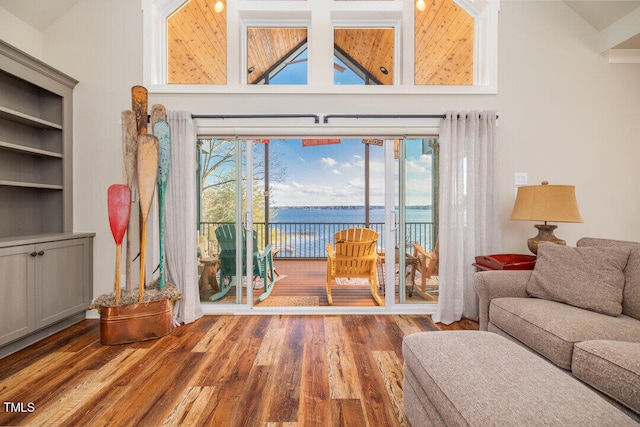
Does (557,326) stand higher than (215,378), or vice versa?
(557,326)

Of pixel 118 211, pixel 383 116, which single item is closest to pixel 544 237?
pixel 383 116

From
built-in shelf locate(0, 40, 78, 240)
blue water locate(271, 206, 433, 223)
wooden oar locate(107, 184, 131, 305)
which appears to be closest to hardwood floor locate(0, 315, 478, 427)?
wooden oar locate(107, 184, 131, 305)

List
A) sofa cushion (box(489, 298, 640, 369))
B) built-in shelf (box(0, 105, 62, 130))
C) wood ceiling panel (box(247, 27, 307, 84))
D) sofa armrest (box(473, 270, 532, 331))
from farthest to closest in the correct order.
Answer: wood ceiling panel (box(247, 27, 307, 84)) → built-in shelf (box(0, 105, 62, 130)) → sofa armrest (box(473, 270, 532, 331)) → sofa cushion (box(489, 298, 640, 369))

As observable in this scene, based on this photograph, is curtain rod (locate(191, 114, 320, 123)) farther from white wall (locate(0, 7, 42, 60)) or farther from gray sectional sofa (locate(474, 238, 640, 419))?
gray sectional sofa (locate(474, 238, 640, 419))

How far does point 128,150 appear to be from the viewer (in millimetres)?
2676

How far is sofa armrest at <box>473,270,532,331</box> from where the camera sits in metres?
2.22

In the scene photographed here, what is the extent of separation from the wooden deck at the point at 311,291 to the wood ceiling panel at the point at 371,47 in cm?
255

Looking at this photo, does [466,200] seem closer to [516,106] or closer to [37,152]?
[516,106]

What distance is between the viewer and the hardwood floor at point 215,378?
5.43ft

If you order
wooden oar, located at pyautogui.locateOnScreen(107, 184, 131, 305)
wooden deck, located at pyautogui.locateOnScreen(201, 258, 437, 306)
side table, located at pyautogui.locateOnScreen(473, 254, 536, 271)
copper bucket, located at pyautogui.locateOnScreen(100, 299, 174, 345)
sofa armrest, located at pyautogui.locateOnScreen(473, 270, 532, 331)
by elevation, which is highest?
wooden oar, located at pyautogui.locateOnScreen(107, 184, 131, 305)

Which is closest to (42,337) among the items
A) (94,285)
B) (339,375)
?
(94,285)

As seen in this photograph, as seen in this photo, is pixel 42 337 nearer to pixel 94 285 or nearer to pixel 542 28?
pixel 94 285

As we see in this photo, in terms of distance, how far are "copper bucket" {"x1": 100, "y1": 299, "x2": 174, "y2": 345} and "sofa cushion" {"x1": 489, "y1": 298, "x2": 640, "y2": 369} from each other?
2.75 meters

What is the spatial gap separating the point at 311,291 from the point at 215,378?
8.18 ft
